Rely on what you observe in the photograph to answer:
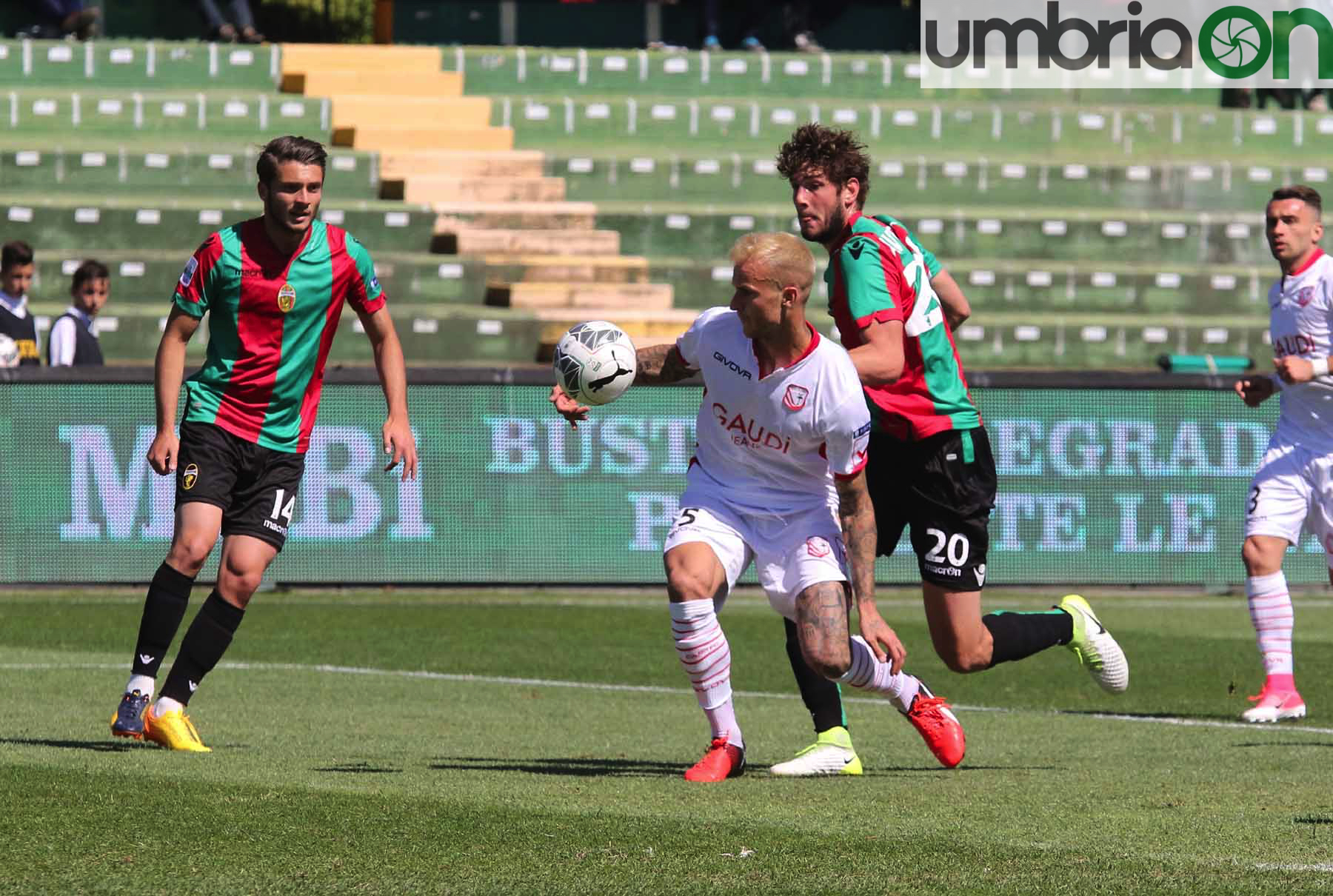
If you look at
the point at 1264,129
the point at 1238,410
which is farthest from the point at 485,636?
the point at 1264,129

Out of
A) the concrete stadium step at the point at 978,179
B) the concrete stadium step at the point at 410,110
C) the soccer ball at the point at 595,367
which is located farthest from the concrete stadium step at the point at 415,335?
the soccer ball at the point at 595,367

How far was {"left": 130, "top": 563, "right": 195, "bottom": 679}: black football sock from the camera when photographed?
762 cm

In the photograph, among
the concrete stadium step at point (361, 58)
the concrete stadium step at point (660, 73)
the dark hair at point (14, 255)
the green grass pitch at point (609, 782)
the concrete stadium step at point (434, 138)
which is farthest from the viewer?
the concrete stadium step at point (660, 73)

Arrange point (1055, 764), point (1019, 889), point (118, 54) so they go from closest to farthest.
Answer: point (1019, 889)
point (1055, 764)
point (118, 54)

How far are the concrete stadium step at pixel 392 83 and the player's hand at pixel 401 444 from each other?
727 inches

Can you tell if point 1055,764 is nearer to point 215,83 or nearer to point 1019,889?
point 1019,889

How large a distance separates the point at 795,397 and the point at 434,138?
18.8 metres

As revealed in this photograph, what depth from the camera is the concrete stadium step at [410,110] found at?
2494 centimetres

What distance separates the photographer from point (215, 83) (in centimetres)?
2512

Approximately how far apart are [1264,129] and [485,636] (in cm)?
1669

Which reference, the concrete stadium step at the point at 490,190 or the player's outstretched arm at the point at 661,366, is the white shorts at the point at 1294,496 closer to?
the player's outstretched arm at the point at 661,366

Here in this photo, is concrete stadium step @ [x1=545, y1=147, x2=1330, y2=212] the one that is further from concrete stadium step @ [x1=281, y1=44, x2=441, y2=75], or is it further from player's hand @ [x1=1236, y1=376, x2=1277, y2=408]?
player's hand @ [x1=1236, y1=376, x2=1277, y2=408]

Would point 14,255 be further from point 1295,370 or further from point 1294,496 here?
point 1295,370

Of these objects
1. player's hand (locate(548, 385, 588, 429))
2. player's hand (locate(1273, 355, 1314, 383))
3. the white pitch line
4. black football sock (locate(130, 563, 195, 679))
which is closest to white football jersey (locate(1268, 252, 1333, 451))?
player's hand (locate(1273, 355, 1314, 383))
